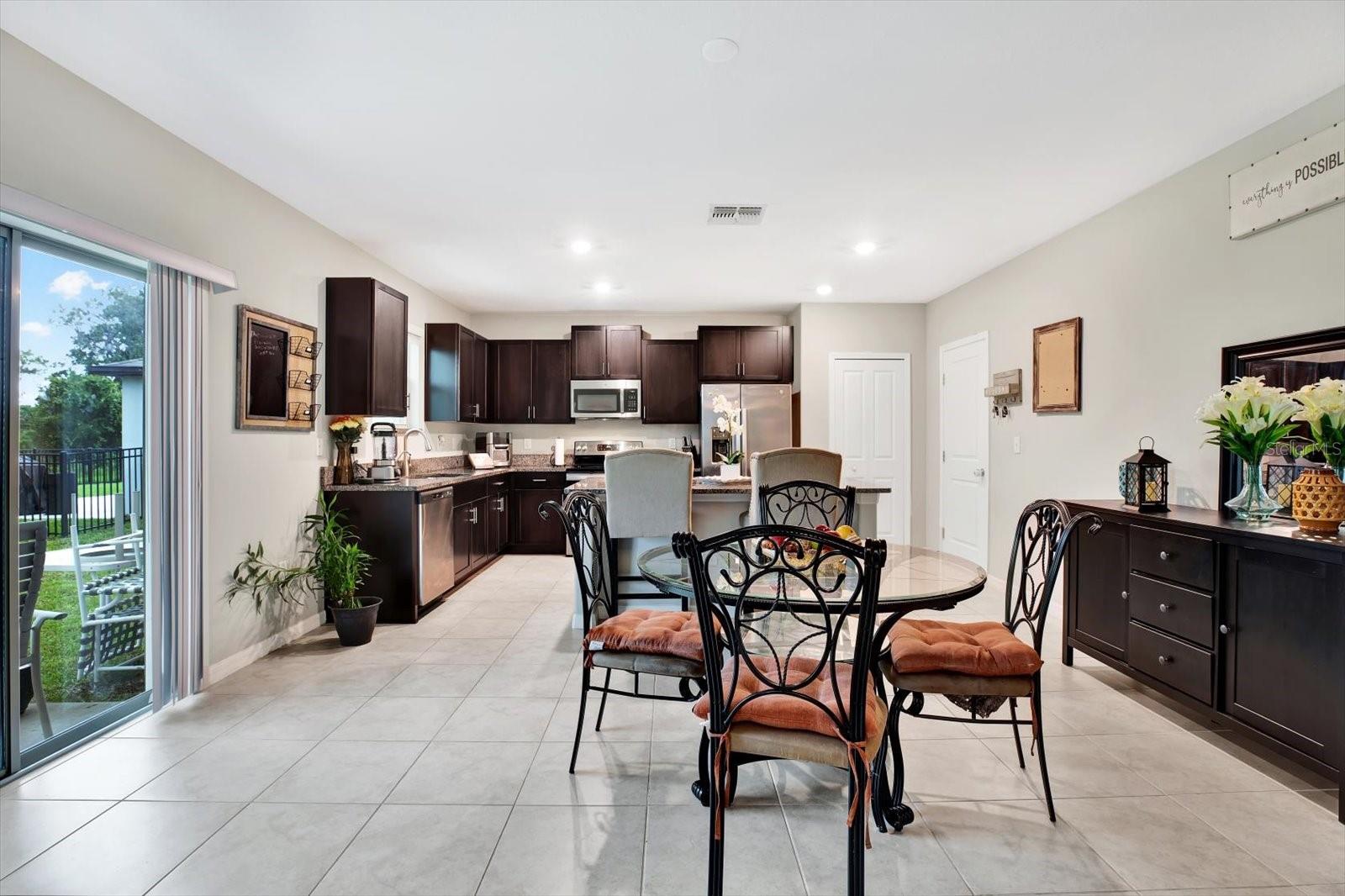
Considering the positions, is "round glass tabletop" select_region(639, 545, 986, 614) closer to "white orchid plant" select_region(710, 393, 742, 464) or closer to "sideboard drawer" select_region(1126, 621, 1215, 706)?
"sideboard drawer" select_region(1126, 621, 1215, 706)

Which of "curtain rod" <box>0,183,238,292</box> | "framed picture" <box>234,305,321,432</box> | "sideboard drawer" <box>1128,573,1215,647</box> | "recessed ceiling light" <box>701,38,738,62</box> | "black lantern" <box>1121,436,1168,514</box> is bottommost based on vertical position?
"sideboard drawer" <box>1128,573,1215,647</box>

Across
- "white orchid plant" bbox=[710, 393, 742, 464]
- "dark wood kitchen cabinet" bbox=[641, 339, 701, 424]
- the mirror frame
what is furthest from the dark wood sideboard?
"dark wood kitchen cabinet" bbox=[641, 339, 701, 424]

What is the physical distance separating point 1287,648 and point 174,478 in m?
4.40

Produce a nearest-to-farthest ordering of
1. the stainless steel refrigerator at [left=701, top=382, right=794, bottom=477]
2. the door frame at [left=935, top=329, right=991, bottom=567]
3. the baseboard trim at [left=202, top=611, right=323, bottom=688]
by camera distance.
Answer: the baseboard trim at [left=202, top=611, right=323, bottom=688]
the door frame at [left=935, top=329, right=991, bottom=567]
the stainless steel refrigerator at [left=701, top=382, right=794, bottom=477]

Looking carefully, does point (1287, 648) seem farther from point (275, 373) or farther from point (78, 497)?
point (275, 373)

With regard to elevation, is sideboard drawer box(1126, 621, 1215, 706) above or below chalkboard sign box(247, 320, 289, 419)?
below

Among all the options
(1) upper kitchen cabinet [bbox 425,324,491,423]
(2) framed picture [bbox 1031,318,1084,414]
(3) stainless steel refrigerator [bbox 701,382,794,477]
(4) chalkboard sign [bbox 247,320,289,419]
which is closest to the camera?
(4) chalkboard sign [bbox 247,320,289,419]

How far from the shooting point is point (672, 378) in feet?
22.3

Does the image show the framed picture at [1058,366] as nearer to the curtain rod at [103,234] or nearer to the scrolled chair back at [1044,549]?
the scrolled chair back at [1044,549]

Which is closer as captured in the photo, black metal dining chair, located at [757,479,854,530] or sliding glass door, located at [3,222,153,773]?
sliding glass door, located at [3,222,153,773]

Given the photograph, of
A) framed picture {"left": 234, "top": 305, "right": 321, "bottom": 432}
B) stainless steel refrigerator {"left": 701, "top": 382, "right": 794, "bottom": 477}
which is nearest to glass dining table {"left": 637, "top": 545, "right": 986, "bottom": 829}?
framed picture {"left": 234, "top": 305, "right": 321, "bottom": 432}

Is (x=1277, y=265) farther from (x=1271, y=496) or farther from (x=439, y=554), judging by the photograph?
(x=439, y=554)

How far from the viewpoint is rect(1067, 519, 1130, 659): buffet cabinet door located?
300cm

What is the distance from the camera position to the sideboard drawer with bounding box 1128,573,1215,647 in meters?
2.52
